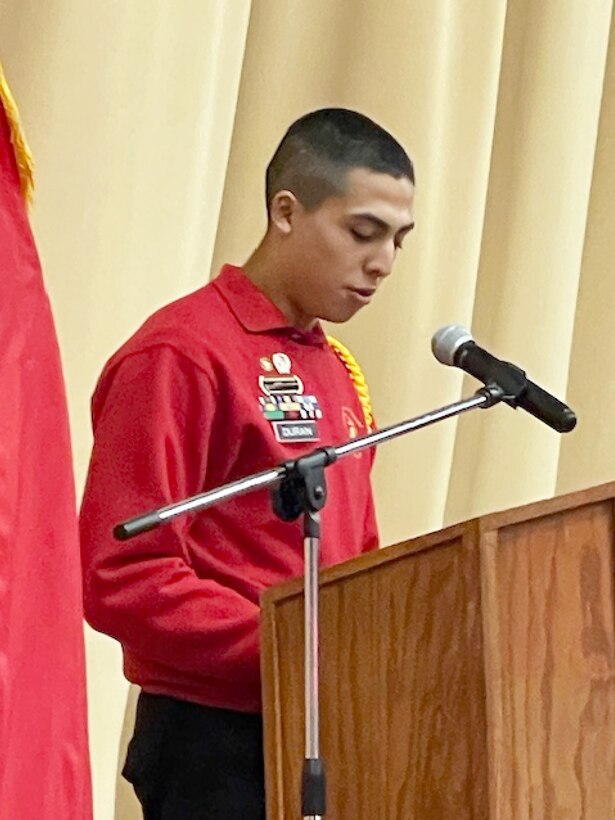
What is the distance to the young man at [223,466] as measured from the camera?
4.82 ft

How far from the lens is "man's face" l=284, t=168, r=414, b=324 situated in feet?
5.66

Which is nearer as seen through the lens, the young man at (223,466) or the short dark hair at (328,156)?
the young man at (223,466)

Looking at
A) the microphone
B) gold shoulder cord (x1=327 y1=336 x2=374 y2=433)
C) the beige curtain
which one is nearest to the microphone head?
the microphone

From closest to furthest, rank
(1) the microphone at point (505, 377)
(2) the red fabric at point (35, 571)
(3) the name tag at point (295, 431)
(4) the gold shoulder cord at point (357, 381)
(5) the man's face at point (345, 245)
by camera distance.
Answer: (2) the red fabric at point (35, 571) < (1) the microphone at point (505, 377) < (3) the name tag at point (295, 431) < (5) the man's face at point (345, 245) < (4) the gold shoulder cord at point (357, 381)

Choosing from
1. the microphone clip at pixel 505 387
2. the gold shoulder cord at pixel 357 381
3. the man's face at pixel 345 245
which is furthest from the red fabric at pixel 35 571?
the gold shoulder cord at pixel 357 381

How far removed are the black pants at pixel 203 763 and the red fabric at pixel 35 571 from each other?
0.53 m

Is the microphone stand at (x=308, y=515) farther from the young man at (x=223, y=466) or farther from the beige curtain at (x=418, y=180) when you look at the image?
the beige curtain at (x=418, y=180)

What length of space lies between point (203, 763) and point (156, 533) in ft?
0.77

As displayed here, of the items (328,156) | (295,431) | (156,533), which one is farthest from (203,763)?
(328,156)

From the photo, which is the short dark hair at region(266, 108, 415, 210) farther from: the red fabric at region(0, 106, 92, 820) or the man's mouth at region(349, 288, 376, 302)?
the red fabric at region(0, 106, 92, 820)

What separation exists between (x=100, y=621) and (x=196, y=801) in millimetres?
203

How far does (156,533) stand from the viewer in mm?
1479

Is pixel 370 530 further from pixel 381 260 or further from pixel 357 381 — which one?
pixel 381 260

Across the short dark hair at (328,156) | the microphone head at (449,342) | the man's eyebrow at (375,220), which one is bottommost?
the microphone head at (449,342)
